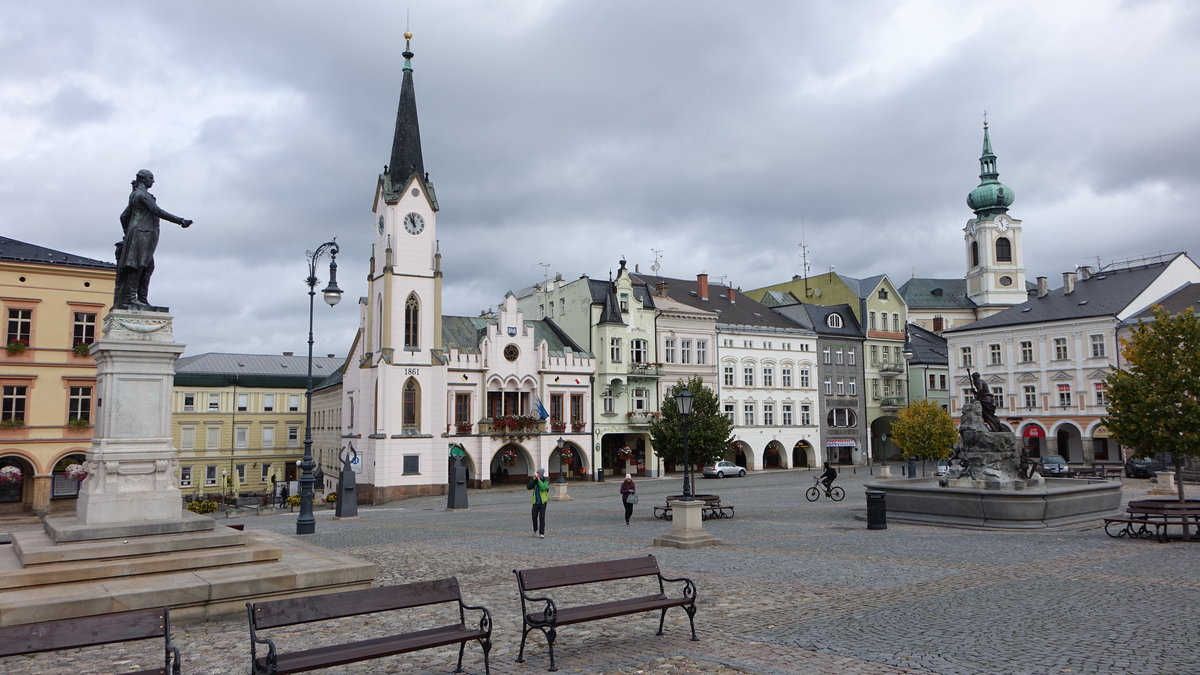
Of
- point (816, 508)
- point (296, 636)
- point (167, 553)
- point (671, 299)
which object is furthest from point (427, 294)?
point (296, 636)

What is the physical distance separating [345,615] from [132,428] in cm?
686

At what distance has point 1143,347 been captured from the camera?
2355 cm

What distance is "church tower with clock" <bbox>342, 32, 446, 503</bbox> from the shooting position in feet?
141

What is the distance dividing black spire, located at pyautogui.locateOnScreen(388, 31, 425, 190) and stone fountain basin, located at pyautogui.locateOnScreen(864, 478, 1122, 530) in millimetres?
32385

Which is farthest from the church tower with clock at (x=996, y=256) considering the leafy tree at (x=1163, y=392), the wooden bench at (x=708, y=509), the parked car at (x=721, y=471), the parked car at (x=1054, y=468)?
the wooden bench at (x=708, y=509)

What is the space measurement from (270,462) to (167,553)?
5761cm

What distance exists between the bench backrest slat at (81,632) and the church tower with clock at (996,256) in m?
94.4

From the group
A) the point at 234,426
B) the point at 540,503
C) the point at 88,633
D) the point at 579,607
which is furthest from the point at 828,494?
the point at 234,426

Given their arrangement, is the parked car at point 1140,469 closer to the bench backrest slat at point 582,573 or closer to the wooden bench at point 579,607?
the bench backrest slat at point 582,573

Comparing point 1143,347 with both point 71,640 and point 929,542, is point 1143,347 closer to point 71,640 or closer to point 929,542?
point 929,542

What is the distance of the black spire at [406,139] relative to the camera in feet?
152

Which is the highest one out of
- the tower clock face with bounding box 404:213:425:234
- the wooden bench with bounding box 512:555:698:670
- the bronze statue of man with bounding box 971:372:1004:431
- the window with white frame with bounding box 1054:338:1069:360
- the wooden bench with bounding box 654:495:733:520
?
the tower clock face with bounding box 404:213:425:234

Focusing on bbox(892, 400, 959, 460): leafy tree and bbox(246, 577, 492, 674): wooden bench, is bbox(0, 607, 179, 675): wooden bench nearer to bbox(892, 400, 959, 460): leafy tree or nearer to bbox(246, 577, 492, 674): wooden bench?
bbox(246, 577, 492, 674): wooden bench

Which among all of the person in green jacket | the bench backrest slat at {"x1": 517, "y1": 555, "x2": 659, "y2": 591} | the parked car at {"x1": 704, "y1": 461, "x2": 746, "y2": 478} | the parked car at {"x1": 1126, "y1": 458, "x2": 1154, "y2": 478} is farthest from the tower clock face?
the parked car at {"x1": 1126, "y1": 458, "x2": 1154, "y2": 478}
